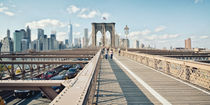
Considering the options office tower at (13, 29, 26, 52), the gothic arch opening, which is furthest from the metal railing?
office tower at (13, 29, 26, 52)

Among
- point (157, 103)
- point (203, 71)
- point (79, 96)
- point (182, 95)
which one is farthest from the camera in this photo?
point (203, 71)

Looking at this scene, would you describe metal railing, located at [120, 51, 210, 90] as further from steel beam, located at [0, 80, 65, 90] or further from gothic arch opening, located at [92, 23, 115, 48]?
gothic arch opening, located at [92, 23, 115, 48]

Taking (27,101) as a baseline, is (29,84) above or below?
above

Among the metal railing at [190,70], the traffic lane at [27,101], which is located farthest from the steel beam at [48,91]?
the traffic lane at [27,101]

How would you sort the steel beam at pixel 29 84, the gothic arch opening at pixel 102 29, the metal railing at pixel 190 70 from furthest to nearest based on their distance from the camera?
1. the gothic arch opening at pixel 102 29
2. the metal railing at pixel 190 70
3. the steel beam at pixel 29 84

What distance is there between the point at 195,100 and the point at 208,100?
1.36 ft

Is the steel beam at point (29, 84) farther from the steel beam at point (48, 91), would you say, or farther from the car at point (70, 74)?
the car at point (70, 74)

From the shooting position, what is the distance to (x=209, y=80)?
19.7 feet

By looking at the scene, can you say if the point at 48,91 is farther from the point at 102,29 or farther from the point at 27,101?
the point at 102,29

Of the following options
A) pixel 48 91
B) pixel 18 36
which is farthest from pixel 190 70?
pixel 18 36

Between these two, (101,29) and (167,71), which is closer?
(167,71)

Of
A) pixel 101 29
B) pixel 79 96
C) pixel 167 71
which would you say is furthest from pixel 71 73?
pixel 101 29

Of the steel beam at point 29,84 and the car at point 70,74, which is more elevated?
the steel beam at point 29,84

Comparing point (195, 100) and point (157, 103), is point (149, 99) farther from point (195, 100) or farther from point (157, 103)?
point (195, 100)
